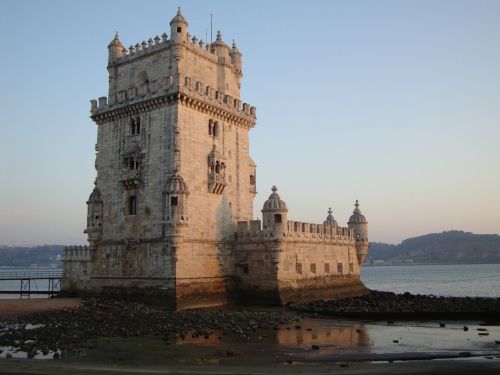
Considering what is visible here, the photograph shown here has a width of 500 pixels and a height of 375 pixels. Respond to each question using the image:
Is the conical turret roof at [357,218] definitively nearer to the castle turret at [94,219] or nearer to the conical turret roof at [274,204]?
the conical turret roof at [274,204]

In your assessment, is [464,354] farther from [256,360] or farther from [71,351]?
[71,351]

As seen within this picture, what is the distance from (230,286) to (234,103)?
1512 centimetres

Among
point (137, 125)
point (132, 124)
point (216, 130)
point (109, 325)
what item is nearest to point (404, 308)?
point (216, 130)

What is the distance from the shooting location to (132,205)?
38125 mm

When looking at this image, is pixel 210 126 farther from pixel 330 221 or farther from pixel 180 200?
pixel 330 221

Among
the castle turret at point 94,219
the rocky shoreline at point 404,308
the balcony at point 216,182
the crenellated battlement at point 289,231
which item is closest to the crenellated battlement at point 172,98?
the balcony at point 216,182

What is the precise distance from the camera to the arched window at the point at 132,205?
37812mm

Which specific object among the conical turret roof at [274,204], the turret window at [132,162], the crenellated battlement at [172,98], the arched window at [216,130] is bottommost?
the conical turret roof at [274,204]

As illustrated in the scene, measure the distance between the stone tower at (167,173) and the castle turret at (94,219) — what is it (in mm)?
76

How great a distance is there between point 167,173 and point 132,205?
443 cm

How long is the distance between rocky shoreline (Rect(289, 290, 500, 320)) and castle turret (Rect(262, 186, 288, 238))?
5682 millimetres

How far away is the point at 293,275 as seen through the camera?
40375 millimetres

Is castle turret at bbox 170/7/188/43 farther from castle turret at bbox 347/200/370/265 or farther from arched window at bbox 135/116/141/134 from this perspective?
castle turret at bbox 347/200/370/265

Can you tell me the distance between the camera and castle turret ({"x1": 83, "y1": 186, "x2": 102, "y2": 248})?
3922 centimetres
